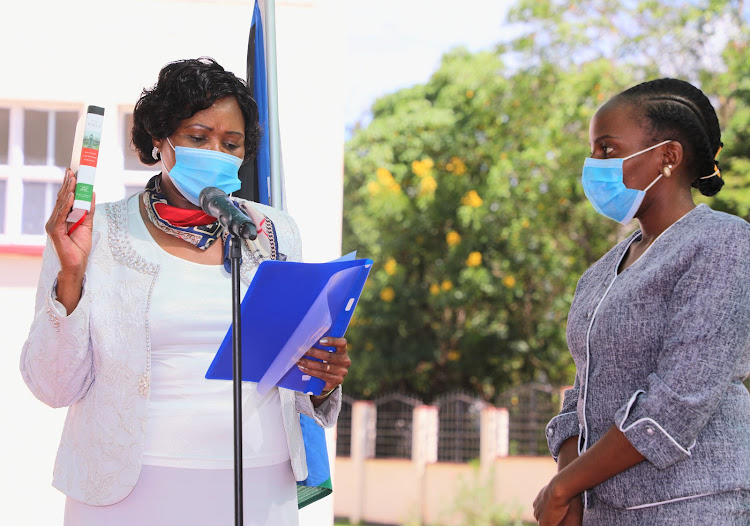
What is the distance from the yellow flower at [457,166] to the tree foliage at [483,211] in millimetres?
17

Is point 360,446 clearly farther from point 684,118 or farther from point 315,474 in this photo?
point 684,118

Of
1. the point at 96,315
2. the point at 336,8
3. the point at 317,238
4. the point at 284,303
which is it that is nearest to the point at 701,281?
the point at 284,303

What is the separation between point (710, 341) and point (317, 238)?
321 centimetres

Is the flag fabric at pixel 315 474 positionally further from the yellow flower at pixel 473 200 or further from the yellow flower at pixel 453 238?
the yellow flower at pixel 453 238

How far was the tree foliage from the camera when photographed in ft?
36.6

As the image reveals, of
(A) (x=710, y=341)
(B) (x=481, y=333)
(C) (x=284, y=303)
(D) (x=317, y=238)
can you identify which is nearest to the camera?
(A) (x=710, y=341)

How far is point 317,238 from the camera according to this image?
469 centimetres

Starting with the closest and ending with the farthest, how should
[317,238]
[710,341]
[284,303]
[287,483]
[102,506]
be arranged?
[710,341] < [284,303] < [102,506] < [287,483] < [317,238]

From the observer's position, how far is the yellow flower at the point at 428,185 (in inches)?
524

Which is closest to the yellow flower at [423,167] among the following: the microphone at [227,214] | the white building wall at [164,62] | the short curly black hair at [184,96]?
the white building wall at [164,62]

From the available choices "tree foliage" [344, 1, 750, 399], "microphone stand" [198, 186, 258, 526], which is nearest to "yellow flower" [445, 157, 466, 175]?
"tree foliage" [344, 1, 750, 399]

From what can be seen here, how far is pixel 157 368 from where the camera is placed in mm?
1980

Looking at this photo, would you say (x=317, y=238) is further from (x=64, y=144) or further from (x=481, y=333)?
(x=481, y=333)

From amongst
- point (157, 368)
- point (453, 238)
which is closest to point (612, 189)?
point (157, 368)
